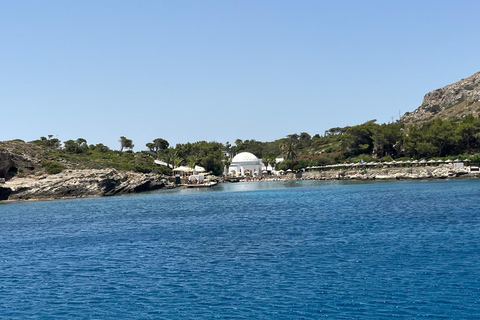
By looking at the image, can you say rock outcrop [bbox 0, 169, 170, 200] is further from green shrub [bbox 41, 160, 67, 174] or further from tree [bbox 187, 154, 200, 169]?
tree [bbox 187, 154, 200, 169]

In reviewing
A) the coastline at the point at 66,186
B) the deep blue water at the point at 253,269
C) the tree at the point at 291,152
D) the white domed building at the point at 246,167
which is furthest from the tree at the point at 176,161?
the deep blue water at the point at 253,269

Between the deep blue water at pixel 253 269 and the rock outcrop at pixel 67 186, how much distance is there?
157 feet

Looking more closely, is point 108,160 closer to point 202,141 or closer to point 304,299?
point 202,141

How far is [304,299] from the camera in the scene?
61.9 feet

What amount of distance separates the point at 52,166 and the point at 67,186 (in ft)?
36.3

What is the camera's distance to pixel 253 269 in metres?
24.0

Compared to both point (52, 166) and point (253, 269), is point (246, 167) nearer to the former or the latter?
point (52, 166)

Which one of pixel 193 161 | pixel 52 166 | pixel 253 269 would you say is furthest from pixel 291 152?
pixel 253 269

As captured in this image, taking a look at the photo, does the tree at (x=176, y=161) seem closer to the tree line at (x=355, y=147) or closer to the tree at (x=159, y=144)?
the tree line at (x=355, y=147)

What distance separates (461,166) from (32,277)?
95.0m

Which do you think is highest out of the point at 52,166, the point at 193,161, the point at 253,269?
the point at 193,161

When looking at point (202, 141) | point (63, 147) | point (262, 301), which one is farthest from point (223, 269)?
point (202, 141)

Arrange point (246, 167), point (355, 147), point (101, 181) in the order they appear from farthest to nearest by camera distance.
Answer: point (246, 167) < point (355, 147) < point (101, 181)

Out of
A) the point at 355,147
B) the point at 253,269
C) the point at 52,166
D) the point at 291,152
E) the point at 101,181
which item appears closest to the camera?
the point at 253,269
